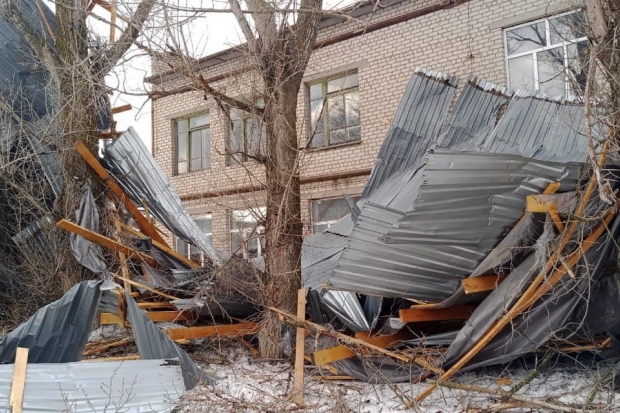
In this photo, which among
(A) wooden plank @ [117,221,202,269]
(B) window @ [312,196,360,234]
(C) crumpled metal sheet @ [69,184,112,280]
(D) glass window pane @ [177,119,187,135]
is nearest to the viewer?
(C) crumpled metal sheet @ [69,184,112,280]

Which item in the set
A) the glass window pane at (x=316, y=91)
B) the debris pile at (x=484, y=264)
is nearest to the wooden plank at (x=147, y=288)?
the debris pile at (x=484, y=264)

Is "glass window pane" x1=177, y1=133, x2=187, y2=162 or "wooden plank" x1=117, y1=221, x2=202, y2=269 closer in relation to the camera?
"wooden plank" x1=117, y1=221, x2=202, y2=269

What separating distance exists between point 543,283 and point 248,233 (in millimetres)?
3255

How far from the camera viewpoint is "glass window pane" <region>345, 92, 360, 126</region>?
1084cm

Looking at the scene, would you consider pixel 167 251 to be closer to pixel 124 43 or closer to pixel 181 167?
pixel 124 43

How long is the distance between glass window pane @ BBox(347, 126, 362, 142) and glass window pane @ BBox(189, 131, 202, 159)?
173 inches

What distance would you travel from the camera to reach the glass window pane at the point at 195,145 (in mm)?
13586

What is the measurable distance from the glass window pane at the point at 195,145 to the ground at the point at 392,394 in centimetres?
903

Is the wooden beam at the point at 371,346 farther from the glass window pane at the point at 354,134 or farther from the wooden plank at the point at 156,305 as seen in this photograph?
the glass window pane at the point at 354,134

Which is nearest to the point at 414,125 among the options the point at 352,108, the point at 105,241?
the point at 105,241

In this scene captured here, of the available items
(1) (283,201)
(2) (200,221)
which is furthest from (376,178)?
(2) (200,221)

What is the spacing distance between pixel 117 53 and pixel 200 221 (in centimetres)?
591

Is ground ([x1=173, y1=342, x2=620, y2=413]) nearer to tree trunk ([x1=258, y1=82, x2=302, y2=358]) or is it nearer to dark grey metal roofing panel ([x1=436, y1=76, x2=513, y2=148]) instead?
tree trunk ([x1=258, y1=82, x2=302, y2=358])

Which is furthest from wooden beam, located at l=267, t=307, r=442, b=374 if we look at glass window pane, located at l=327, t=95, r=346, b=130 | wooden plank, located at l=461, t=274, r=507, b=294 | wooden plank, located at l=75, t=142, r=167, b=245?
glass window pane, located at l=327, t=95, r=346, b=130
